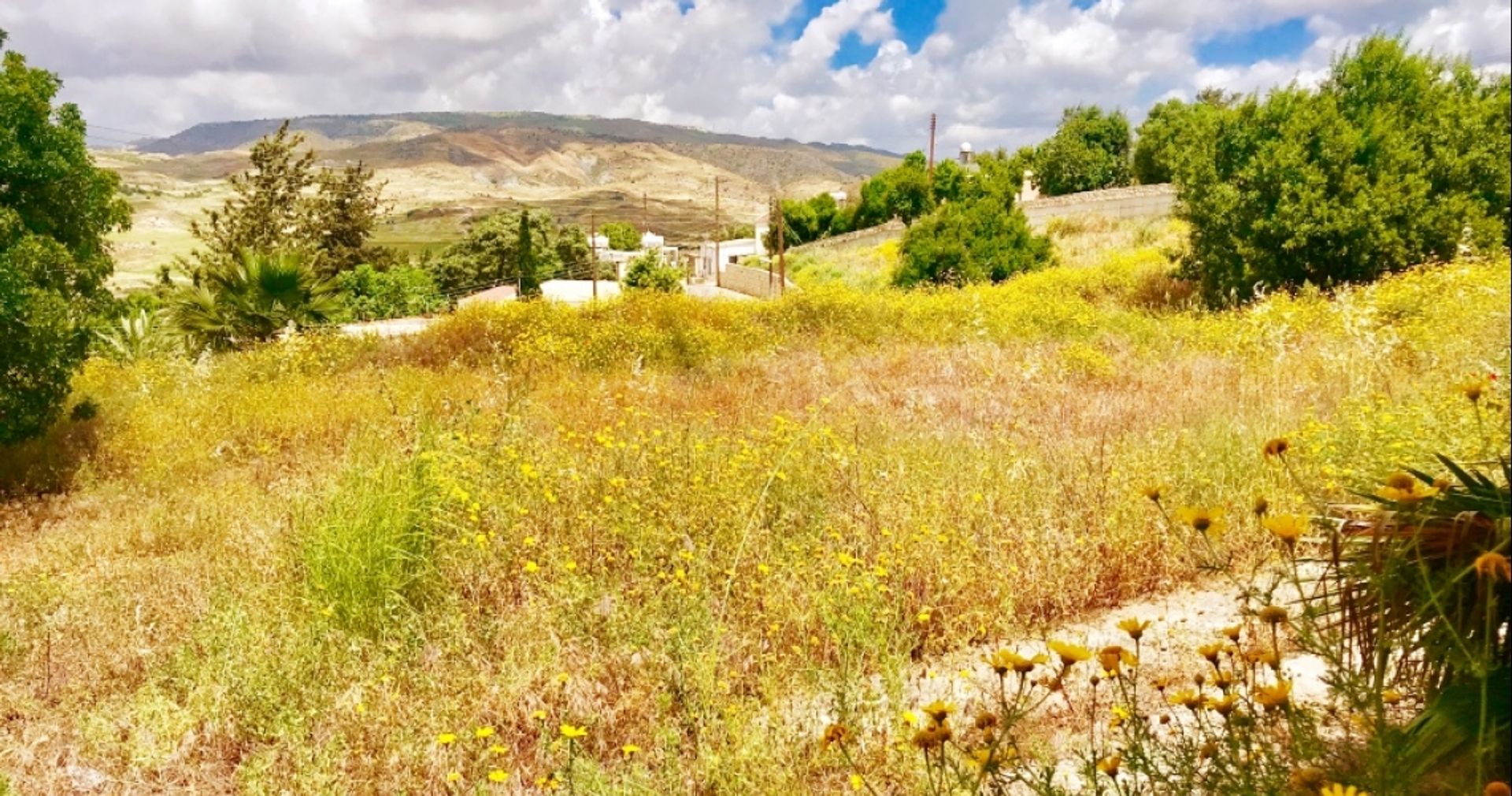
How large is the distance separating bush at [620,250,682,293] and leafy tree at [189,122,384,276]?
38.8ft

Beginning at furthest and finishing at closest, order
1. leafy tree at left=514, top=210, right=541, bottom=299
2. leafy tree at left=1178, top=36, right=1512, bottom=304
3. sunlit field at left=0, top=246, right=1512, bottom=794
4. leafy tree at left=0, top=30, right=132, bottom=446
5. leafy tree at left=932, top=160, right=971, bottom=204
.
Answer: leafy tree at left=514, top=210, right=541, bottom=299, leafy tree at left=932, top=160, right=971, bottom=204, leafy tree at left=1178, top=36, right=1512, bottom=304, leafy tree at left=0, top=30, right=132, bottom=446, sunlit field at left=0, top=246, right=1512, bottom=794

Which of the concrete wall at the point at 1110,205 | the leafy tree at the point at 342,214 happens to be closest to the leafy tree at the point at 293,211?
the leafy tree at the point at 342,214

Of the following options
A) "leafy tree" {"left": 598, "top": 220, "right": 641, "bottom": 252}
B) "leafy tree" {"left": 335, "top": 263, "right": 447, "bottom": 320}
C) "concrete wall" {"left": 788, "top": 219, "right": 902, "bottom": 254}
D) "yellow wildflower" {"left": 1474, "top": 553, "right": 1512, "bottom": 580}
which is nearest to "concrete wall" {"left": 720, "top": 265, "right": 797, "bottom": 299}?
"concrete wall" {"left": 788, "top": 219, "right": 902, "bottom": 254}

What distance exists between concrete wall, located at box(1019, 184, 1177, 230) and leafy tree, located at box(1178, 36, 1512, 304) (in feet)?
45.9

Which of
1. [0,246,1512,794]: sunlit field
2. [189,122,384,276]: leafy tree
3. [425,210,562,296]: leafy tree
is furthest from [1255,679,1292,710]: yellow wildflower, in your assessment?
[425,210,562,296]: leafy tree

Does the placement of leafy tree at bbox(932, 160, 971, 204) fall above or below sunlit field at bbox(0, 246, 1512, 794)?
above

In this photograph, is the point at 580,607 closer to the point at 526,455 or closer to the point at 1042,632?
the point at 526,455

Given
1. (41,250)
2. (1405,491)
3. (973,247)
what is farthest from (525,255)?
(1405,491)

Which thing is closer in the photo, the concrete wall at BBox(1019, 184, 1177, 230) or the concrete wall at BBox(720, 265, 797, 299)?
the concrete wall at BBox(1019, 184, 1177, 230)

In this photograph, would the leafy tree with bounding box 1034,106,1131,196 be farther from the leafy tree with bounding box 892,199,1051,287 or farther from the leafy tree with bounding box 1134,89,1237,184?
the leafy tree with bounding box 892,199,1051,287

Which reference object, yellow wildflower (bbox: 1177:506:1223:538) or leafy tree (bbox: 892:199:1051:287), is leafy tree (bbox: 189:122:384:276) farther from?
yellow wildflower (bbox: 1177:506:1223:538)

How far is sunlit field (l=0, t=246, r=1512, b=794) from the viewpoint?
2.62 m

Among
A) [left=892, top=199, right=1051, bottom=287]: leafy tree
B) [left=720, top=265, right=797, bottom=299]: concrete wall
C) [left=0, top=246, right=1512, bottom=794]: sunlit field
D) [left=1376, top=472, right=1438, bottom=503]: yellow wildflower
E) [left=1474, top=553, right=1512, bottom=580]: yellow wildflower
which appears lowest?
[left=0, top=246, right=1512, bottom=794]: sunlit field

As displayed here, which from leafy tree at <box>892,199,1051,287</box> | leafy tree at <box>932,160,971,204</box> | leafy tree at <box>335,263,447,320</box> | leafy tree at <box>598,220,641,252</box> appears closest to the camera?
leafy tree at <box>892,199,1051,287</box>
